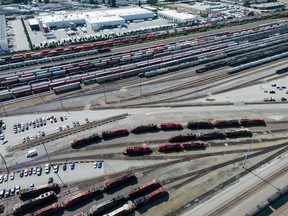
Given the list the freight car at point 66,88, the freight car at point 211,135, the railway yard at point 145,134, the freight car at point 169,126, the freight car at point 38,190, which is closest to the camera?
the railway yard at point 145,134

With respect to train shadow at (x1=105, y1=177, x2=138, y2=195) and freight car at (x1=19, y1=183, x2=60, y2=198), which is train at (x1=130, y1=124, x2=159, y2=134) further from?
freight car at (x1=19, y1=183, x2=60, y2=198)

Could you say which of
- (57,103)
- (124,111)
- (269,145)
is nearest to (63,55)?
(57,103)

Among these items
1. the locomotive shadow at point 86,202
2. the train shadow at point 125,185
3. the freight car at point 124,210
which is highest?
the freight car at point 124,210

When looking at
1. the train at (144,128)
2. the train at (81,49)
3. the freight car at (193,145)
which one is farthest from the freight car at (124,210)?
the train at (81,49)

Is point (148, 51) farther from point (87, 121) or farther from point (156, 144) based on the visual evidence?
point (156, 144)

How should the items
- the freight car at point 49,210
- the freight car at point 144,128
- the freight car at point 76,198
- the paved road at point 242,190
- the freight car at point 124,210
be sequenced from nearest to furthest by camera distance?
the freight car at point 124,210
the freight car at point 49,210
the paved road at point 242,190
the freight car at point 76,198
the freight car at point 144,128

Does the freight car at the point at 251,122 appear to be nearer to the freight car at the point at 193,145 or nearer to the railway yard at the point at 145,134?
the railway yard at the point at 145,134
